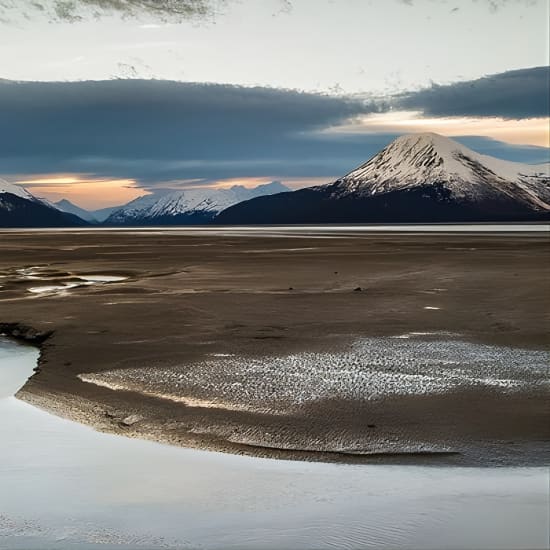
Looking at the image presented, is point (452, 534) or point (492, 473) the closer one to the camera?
point (452, 534)

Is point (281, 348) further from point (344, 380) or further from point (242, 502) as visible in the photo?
point (242, 502)

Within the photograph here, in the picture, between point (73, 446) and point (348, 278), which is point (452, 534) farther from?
point (348, 278)

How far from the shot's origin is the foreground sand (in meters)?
8.43

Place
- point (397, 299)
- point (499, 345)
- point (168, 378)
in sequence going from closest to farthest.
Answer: point (168, 378)
point (499, 345)
point (397, 299)

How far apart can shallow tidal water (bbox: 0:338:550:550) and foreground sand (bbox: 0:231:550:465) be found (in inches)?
22.9

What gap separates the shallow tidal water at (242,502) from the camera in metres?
5.71

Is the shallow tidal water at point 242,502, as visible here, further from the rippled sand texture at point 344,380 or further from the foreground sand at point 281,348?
the rippled sand texture at point 344,380

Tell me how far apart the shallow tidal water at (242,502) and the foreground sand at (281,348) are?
0.58m

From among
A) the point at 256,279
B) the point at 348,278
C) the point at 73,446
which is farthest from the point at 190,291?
the point at 73,446

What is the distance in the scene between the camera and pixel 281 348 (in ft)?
45.4

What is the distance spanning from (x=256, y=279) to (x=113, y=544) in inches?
903

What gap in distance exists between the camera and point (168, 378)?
1157 cm

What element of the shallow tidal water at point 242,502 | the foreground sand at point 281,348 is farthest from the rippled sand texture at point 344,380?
the shallow tidal water at point 242,502

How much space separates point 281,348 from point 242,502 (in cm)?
735
